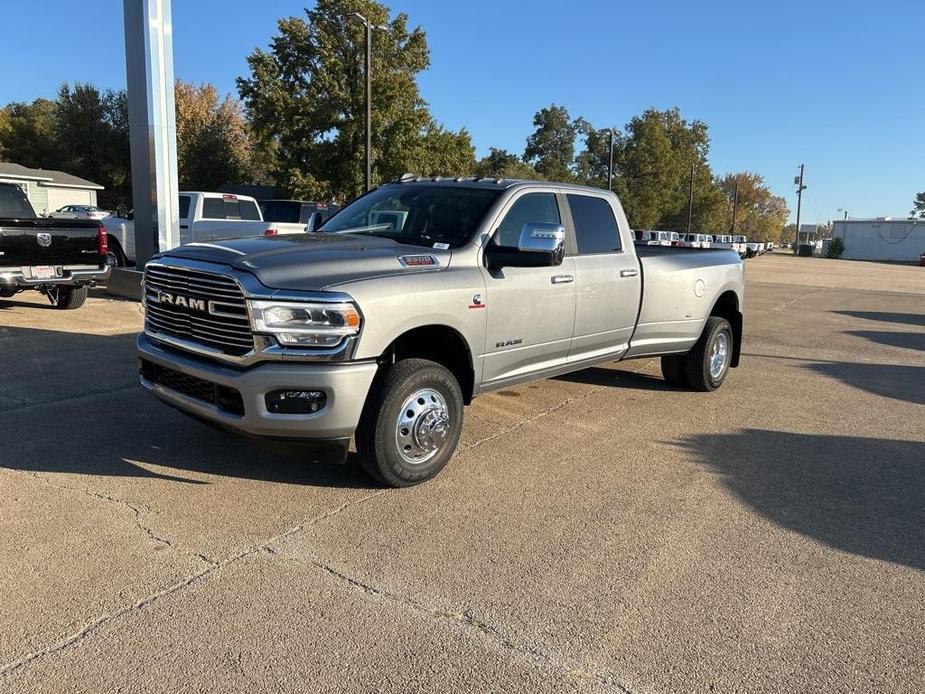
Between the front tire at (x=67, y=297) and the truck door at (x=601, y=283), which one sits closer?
the truck door at (x=601, y=283)

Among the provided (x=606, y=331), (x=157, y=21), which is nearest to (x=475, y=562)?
(x=606, y=331)

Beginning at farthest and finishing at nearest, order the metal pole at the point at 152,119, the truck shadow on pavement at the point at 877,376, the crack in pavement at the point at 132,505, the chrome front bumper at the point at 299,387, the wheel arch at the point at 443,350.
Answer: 1. the metal pole at the point at 152,119
2. the truck shadow on pavement at the point at 877,376
3. the wheel arch at the point at 443,350
4. the chrome front bumper at the point at 299,387
5. the crack in pavement at the point at 132,505

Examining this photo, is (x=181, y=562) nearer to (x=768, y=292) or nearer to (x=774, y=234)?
(x=768, y=292)

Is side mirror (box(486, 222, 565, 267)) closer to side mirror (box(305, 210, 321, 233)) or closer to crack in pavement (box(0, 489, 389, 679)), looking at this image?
crack in pavement (box(0, 489, 389, 679))

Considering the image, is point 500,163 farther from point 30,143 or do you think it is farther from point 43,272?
point 43,272

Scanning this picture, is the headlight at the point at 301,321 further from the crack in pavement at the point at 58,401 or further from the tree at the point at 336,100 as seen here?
the tree at the point at 336,100

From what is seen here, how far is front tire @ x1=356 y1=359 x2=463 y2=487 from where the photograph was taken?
4.09 meters

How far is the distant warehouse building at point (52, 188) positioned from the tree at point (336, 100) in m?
12.1

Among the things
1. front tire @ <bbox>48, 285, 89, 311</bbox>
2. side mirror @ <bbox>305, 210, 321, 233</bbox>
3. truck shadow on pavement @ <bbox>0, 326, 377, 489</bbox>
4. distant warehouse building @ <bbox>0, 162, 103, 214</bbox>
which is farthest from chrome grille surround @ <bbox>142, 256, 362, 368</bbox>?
distant warehouse building @ <bbox>0, 162, 103, 214</bbox>

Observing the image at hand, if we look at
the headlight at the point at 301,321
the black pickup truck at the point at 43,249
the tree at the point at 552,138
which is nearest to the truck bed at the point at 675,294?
the headlight at the point at 301,321

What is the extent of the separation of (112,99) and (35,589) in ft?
180

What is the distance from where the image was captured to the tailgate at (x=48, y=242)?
9.39 metres

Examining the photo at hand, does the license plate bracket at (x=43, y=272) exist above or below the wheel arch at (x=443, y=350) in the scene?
above

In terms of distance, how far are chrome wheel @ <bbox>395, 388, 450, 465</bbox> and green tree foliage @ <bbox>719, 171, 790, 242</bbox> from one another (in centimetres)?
9529
